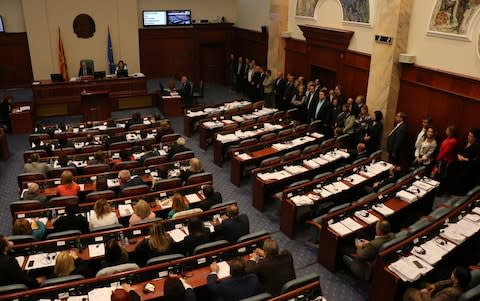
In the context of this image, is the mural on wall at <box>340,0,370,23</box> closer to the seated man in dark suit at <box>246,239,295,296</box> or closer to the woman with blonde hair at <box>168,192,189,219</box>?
the woman with blonde hair at <box>168,192,189,219</box>

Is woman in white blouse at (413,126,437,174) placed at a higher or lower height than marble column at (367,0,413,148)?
lower

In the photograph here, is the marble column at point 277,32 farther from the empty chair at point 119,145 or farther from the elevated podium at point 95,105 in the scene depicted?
the empty chair at point 119,145

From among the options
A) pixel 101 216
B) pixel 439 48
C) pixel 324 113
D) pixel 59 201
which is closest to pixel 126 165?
pixel 59 201

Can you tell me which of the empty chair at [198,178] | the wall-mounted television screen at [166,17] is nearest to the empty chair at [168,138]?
the empty chair at [198,178]

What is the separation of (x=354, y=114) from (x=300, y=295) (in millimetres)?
6858

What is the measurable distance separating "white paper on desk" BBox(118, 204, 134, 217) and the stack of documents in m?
3.98

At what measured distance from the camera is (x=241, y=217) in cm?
616

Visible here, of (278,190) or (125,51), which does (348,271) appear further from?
(125,51)

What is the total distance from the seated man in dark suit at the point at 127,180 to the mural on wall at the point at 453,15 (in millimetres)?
7022

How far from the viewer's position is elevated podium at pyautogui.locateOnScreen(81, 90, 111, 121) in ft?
44.0

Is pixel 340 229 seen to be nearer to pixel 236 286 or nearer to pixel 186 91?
pixel 236 286

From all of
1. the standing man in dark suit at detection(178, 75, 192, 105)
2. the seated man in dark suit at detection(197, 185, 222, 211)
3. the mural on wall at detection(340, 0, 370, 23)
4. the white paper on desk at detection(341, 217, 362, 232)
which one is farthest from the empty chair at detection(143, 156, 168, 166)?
the mural on wall at detection(340, 0, 370, 23)

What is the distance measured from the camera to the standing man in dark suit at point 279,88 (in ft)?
45.9

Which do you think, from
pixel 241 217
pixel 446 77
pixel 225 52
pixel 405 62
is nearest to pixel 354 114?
pixel 405 62
